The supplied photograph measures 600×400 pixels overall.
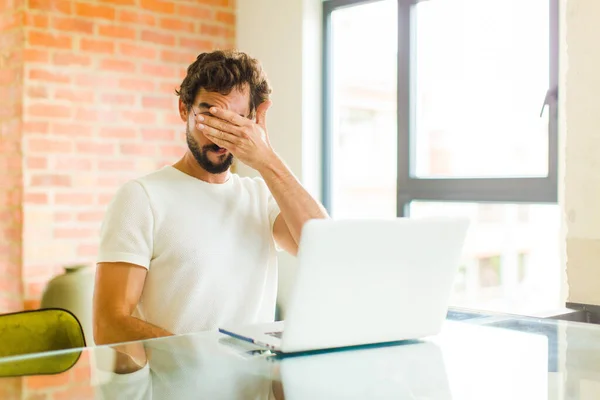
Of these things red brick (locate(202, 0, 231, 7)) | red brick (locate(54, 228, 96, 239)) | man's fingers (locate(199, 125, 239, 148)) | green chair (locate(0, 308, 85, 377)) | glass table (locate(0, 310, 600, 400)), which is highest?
red brick (locate(202, 0, 231, 7))

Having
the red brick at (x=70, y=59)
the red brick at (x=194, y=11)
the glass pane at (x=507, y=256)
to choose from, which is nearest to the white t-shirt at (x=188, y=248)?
the glass pane at (x=507, y=256)

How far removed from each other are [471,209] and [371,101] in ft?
2.40

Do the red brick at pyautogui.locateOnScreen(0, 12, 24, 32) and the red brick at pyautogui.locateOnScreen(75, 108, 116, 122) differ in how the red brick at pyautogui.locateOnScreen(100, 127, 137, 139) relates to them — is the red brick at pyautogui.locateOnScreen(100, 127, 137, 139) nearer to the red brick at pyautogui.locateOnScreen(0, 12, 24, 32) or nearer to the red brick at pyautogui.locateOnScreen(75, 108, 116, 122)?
the red brick at pyautogui.locateOnScreen(75, 108, 116, 122)

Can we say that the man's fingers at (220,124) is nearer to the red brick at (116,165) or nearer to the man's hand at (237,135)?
the man's hand at (237,135)

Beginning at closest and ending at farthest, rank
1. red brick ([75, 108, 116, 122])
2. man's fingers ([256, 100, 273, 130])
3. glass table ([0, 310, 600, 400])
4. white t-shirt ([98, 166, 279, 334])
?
glass table ([0, 310, 600, 400]) → white t-shirt ([98, 166, 279, 334]) → man's fingers ([256, 100, 273, 130]) → red brick ([75, 108, 116, 122])

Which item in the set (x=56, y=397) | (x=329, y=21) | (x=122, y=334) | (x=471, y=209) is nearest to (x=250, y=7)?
(x=329, y=21)

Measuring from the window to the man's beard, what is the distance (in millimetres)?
1227

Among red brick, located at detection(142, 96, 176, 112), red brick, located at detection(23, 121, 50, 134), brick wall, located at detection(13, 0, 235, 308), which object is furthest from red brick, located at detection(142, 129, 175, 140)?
red brick, located at detection(23, 121, 50, 134)

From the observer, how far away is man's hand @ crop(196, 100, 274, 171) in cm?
204

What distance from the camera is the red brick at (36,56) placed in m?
3.06

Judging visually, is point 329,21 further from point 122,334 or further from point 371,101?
point 122,334

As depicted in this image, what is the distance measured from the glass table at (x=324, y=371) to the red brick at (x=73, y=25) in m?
2.15

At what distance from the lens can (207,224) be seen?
2.05 m

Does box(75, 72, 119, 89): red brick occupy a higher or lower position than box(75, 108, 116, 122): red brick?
higher
